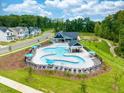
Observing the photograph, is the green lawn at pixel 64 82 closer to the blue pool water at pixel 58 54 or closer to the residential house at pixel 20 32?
the blue pool water at pixel 58 54

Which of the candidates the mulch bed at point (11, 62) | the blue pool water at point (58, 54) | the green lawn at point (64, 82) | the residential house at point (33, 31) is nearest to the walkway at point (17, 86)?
the green lawn at point (64, 82)

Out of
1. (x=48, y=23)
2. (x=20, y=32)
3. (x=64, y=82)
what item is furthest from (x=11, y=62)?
(x=48, y=23)

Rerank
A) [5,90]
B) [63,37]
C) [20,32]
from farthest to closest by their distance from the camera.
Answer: [20,32] → [63,37] → [5,90]

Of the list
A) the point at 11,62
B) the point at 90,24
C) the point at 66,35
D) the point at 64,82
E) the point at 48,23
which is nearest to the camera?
the point at 64,82

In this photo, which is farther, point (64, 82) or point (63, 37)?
point (63, 37)

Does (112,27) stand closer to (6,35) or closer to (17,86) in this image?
(6,35)

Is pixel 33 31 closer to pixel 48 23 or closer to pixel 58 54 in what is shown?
pixel 48 23

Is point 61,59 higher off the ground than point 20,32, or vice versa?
point 20,32

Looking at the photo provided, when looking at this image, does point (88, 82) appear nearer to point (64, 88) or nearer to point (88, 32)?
point (64, 88)

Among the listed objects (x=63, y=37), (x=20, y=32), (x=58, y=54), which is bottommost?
(x=58, y=54)
